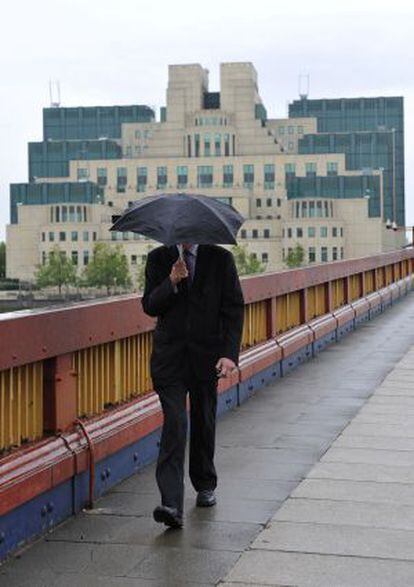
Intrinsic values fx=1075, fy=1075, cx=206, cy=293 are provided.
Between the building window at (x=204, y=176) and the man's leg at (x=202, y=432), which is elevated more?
the building window at (x=204, y=176)

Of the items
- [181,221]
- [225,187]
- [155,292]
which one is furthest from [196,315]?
[225,187]

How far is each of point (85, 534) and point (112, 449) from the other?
935 millimetres

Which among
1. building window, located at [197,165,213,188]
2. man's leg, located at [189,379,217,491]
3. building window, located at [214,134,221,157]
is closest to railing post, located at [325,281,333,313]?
man's leg, located at [189,379,217,491]

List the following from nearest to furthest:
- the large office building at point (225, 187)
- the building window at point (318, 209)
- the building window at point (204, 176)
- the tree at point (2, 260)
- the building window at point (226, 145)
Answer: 1. the large office building at point (225, 187)
2. the building window at point (318, 209)
3. the building window at point (204, 176)
4. the building window at point (226, 145)
5. the tree at point (2, 260)

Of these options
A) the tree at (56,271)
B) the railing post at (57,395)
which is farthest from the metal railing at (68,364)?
the tree at (56,271)

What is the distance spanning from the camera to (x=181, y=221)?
5.32m

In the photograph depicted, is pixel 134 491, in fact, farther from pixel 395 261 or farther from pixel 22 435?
pixel 395 261

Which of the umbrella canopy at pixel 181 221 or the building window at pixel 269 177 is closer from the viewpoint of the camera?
the umbrella canopy at pixel 181 221

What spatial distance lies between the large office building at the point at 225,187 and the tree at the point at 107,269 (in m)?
6.70

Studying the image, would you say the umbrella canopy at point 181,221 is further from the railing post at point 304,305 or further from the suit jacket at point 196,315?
the railing post at point 304,305

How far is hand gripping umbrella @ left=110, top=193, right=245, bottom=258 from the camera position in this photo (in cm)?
→ 530

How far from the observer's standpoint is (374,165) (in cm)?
19900

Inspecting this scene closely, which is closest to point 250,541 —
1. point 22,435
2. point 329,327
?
point 22,435

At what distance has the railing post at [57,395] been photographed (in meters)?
5.77
